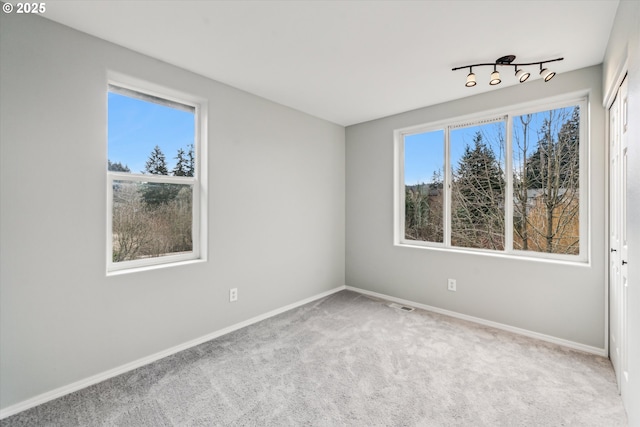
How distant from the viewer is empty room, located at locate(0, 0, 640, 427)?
1788 mm

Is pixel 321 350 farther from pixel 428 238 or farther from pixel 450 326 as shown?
pixel 428 238

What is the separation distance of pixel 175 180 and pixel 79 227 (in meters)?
0.83

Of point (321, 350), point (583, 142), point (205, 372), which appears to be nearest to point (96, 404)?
point (205, 372)

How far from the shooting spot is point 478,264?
3.15 metres

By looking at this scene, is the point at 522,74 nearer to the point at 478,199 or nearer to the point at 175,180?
the point at 478,199

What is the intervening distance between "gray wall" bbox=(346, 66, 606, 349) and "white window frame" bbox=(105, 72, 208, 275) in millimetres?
2219

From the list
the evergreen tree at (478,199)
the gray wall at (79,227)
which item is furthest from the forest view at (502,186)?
the gray wall at (79,227)

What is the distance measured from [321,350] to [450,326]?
145cm

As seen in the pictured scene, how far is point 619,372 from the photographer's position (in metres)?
1.99

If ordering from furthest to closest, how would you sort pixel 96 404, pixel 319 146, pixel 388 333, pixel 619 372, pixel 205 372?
1. pixel 319 146
2. pixel 388 333
3. pixel 205 372
4. pixel 619 372
5. pixel 96 404

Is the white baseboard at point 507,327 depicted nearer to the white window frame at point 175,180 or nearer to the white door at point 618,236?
the white door at point 618,236

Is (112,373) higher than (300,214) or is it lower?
lower

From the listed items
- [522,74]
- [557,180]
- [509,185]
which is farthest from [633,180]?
[509,185]

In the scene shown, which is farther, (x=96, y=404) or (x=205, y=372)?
(x=205, y=372)
